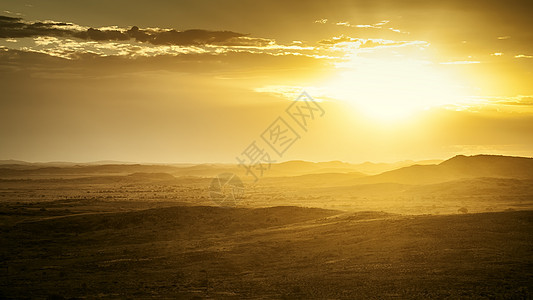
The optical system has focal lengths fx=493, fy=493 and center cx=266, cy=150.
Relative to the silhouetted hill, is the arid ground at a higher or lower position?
lower

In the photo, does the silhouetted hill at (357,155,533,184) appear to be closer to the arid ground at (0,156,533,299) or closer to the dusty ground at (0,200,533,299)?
the arid ground at (0,156,533,299)

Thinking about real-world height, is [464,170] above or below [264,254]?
above

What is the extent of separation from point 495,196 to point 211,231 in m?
48.0

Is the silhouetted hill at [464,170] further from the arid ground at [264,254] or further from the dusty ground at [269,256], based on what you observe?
the dusty ground at [269,256]

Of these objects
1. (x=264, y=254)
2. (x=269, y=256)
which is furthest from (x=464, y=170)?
(x=269, y=256)

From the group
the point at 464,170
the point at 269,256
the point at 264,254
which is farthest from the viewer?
the point at 464,170

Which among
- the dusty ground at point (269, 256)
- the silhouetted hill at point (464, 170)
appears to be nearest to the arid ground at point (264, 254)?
the dusty ground at point (269, 256)

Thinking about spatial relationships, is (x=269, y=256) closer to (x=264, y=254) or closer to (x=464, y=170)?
(x=264, y=254)

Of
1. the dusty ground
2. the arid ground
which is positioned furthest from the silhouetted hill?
the dusty ground

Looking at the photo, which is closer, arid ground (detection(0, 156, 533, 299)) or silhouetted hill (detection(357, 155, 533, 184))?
arid ground (detection(0, 156, 533, 299))

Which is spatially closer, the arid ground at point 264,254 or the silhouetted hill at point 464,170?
the arid ground at point 264,254

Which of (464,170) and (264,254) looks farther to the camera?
(464,170)

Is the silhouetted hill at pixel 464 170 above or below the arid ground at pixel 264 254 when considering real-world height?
above

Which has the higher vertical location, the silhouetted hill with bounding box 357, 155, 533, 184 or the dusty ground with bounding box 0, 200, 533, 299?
the silhouetted hill with bounding box 357, 155, 533, 184
